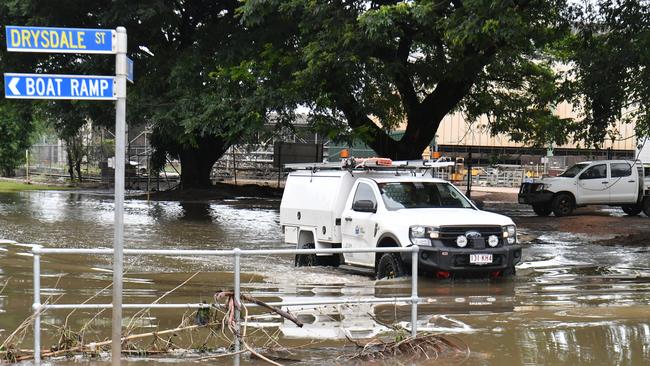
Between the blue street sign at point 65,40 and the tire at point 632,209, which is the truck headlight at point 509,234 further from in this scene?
the tire at point 632,209

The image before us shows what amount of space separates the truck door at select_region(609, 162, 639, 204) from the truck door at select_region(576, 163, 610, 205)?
23 centimetres

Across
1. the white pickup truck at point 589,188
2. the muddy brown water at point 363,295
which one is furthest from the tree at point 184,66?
the white pickup truck at point 589,188

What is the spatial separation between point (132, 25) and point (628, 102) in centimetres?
1639

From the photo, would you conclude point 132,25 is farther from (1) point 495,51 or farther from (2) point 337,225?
(2) point 337,225

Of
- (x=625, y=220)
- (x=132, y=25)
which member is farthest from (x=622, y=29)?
(x=132, y=25)

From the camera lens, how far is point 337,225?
13.1m

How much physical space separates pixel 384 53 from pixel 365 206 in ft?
34.8

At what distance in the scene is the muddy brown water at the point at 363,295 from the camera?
25.1 feet

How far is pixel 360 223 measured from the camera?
40.9 ft

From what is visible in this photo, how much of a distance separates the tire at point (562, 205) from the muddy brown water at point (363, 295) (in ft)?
22.0

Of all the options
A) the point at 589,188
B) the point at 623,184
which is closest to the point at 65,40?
the point at 589,188

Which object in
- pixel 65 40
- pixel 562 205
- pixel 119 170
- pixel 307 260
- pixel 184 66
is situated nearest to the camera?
pixel 119 170

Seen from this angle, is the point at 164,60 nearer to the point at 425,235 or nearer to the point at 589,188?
the point at 589,188

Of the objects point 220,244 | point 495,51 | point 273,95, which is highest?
point 495,51
